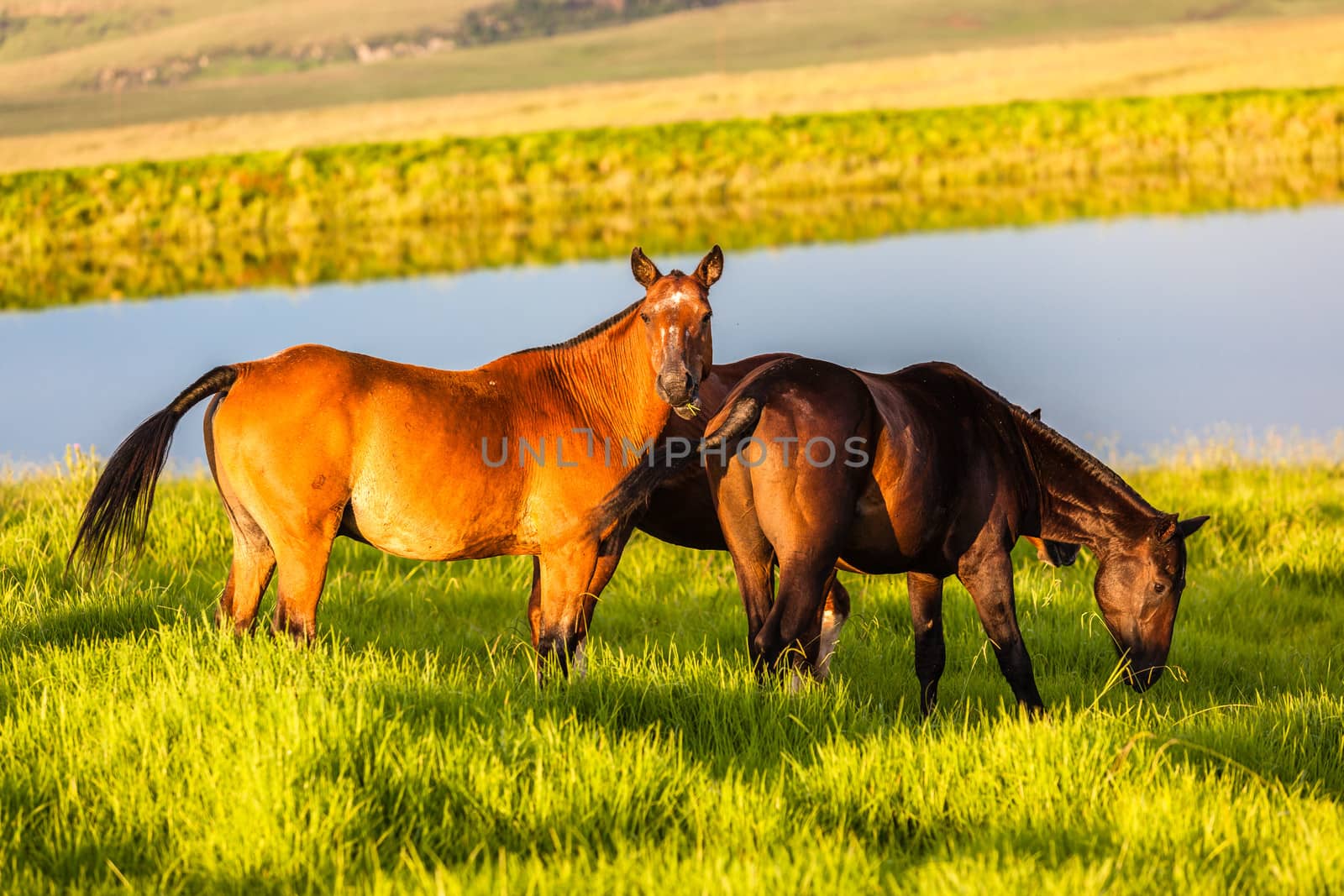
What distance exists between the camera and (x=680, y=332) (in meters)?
5.90

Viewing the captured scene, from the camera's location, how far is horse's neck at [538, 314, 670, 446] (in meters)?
6.31

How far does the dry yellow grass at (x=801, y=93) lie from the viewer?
4966 cm

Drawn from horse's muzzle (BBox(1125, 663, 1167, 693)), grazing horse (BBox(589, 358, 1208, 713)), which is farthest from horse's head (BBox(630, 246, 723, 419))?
horse's muzzle (BBox(1125, 663, 1167, 693))

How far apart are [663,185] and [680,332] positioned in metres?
30.8

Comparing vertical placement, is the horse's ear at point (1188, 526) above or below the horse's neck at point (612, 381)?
below

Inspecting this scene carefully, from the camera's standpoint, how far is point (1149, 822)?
3.94m

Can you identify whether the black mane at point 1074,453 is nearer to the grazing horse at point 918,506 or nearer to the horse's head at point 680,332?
the grazing horse at point 918,506

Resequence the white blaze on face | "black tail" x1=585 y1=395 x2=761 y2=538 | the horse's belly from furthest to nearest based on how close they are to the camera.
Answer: the white blaze on face → the horse's belly → "black tail" x1=585 y1=395 x2=761 y2=538

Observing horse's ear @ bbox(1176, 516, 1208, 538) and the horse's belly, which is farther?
horse's ear @ bbox(1176, 516, 1208, 538)

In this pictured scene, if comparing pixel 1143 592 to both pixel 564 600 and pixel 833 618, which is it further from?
pixel 564 600

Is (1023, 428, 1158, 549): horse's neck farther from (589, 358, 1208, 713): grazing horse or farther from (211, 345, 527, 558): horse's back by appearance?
(211, 345, 527, 558): horse's back

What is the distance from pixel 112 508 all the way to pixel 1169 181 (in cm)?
3326

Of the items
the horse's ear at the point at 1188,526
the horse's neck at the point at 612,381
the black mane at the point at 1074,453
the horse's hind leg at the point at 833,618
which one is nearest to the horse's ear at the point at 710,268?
the horse's neck at the point at 612,381

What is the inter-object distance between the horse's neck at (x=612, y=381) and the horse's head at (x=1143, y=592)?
7.73 ft
